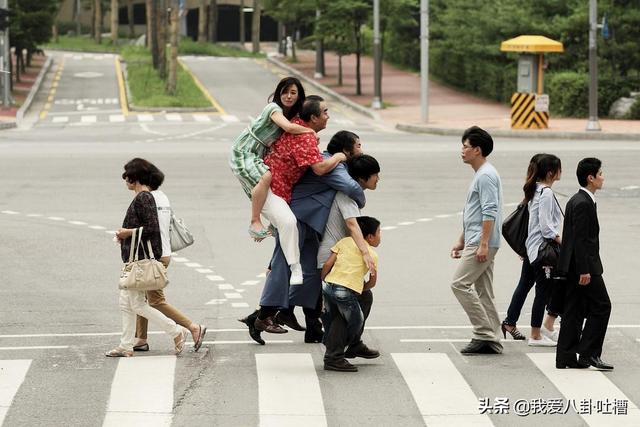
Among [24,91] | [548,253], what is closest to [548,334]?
[548,253]

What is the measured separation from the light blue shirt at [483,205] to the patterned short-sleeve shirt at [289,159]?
47.0 inches

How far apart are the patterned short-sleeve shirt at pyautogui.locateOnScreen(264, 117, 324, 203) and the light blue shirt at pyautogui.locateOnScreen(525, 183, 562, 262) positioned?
1815 millimetres

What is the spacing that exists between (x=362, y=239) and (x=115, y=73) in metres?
58.9

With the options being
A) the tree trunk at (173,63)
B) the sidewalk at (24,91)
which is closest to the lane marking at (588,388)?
the sidewalk at (24,91)

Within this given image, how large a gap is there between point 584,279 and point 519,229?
4.09ft

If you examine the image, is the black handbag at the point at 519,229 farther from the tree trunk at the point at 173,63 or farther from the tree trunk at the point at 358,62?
the tree trunk at the point at 358,62

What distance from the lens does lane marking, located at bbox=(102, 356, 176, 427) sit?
8391mm

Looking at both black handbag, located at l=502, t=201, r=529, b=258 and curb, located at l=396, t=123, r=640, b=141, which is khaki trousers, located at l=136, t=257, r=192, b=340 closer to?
black handbag, located at l=502, t=201, r=529, b=258

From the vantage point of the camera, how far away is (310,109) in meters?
10.2

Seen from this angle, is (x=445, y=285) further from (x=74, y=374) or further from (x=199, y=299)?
(x=74, y=374)

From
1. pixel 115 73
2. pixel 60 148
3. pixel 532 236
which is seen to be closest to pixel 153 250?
pixel 532 236

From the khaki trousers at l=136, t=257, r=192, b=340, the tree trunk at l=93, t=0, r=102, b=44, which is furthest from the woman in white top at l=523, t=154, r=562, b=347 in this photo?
the tree trunk at l=93, t=0, r=102, b=44

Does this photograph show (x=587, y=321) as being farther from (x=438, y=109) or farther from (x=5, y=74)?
(x=5, y=74)

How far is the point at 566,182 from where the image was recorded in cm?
2308
